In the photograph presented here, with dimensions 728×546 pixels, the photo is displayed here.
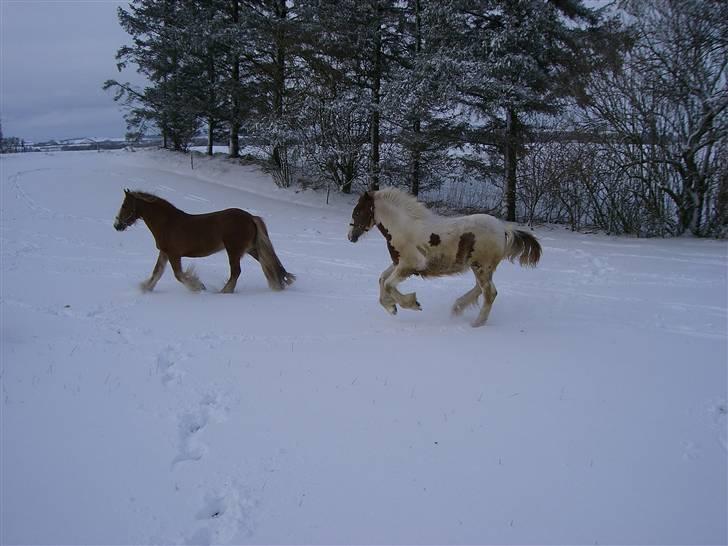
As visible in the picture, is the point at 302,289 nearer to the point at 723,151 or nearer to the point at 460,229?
the point at 460,229

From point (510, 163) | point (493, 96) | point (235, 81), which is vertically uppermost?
point (235, 81)

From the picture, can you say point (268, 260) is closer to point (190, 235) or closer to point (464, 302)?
point (190, 235)

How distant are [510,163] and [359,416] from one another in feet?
41.7

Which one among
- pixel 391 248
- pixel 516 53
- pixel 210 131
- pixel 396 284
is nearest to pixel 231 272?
pixel 391 248

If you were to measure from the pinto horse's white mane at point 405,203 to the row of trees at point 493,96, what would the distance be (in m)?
8.21

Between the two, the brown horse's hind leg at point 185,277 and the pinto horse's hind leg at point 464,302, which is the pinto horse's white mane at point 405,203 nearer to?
the pinto horse's hind leg at point 464,302

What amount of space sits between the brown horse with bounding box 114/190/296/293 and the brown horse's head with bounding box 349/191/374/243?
1684 millimetres

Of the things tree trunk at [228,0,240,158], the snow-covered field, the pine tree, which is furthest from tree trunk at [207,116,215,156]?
the snow-covered field

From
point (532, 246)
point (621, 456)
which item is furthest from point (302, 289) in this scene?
point (621, 456)

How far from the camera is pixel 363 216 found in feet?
20.5

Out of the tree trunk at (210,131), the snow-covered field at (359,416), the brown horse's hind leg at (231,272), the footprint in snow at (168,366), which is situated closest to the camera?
the snow-covered field at (359,416)

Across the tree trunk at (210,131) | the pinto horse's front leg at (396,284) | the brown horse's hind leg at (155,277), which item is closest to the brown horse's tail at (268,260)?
the brown horse's hind leg at (155,277)

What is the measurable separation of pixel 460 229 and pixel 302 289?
9.99ft

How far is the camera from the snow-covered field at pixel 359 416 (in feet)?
8.09
